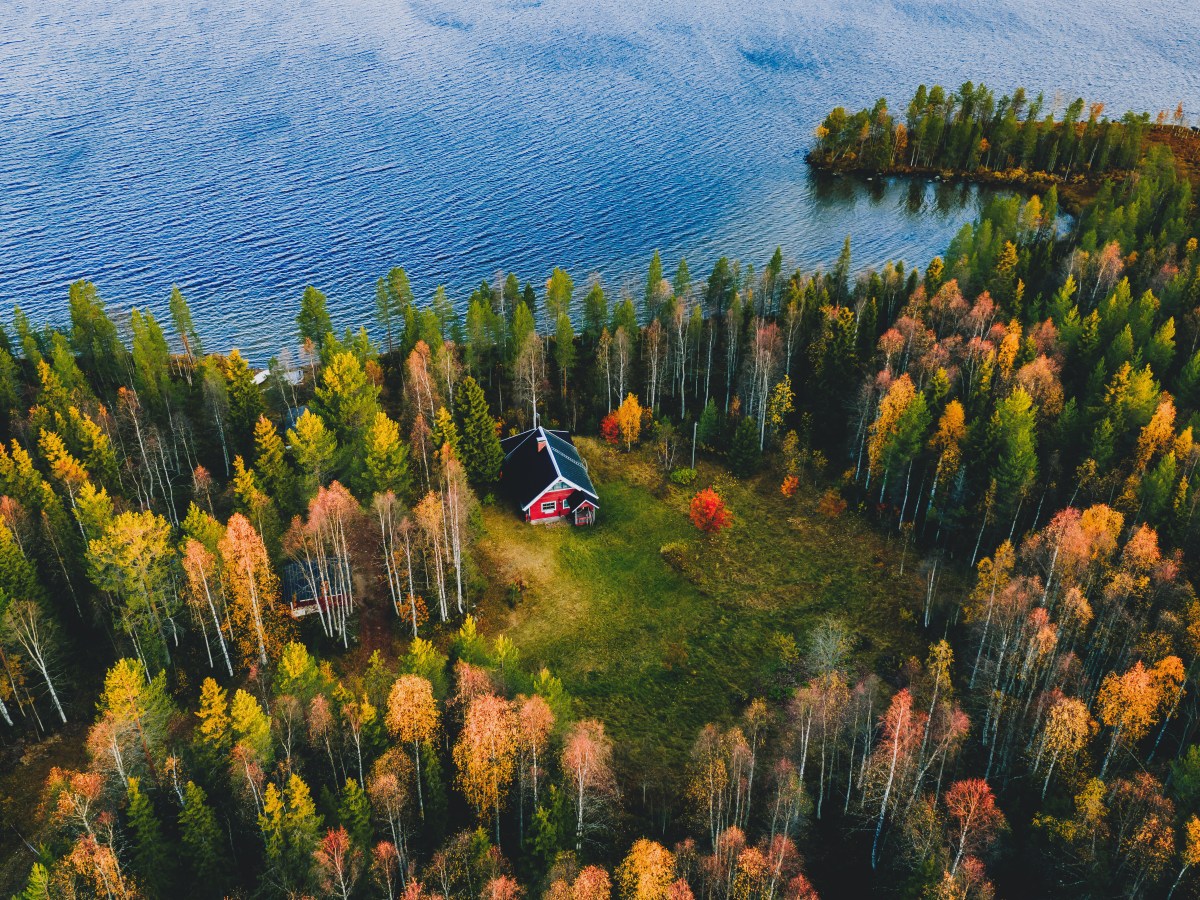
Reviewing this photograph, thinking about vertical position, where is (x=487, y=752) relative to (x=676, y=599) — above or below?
above

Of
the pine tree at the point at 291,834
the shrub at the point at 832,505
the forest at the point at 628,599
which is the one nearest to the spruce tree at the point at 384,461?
the forest at the point at 628,599

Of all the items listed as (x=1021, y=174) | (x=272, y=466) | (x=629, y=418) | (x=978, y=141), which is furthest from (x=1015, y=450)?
(x=978, y=141)

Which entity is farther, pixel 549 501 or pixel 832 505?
pixel 832 505

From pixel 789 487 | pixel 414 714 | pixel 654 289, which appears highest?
pixel 654 289

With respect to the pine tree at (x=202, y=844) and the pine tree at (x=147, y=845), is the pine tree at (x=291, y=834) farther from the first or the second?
the pine tree at (x=147, y=845)

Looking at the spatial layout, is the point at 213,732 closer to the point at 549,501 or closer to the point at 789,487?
the point at 549,501
